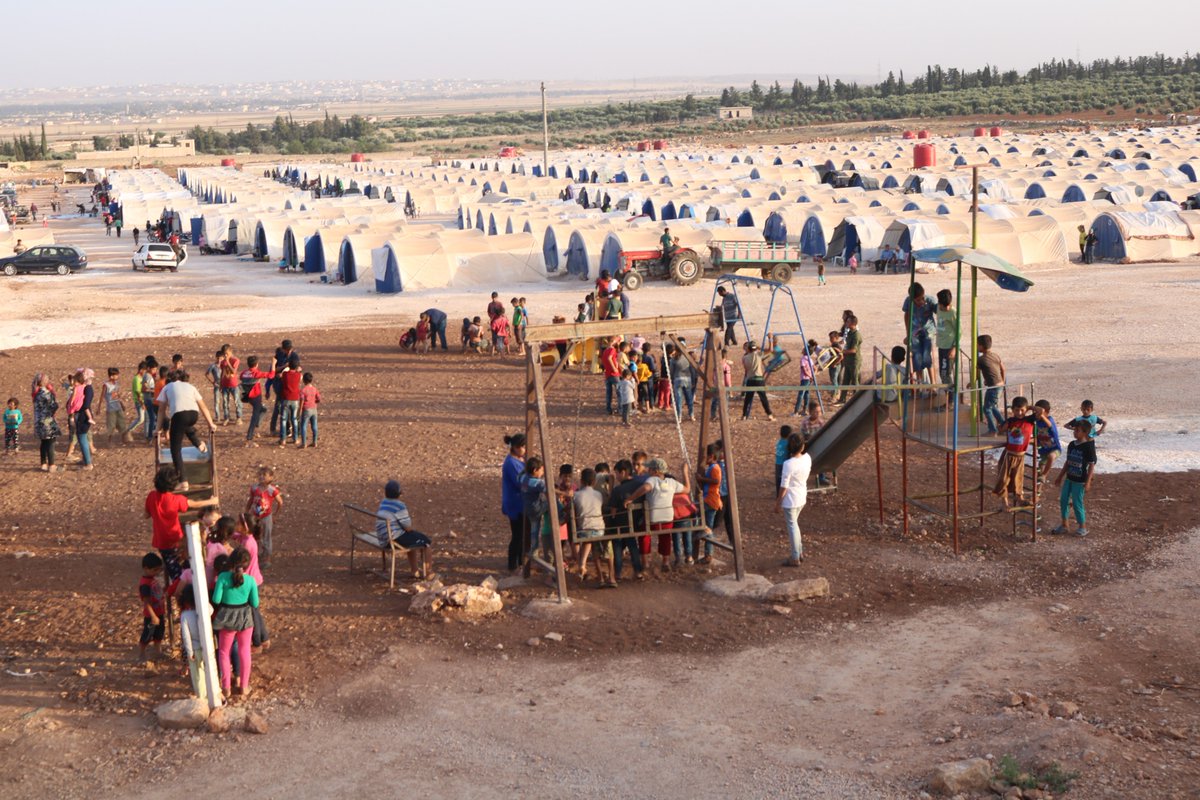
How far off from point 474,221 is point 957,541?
36.7 meters

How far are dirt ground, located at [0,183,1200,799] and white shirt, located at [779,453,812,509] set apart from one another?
64cm

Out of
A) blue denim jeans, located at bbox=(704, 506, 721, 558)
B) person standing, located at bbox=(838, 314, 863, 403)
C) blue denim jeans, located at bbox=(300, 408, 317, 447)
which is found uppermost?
person standing, located at bbox=(838, 314, 863, 403)

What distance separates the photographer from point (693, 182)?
60938mm

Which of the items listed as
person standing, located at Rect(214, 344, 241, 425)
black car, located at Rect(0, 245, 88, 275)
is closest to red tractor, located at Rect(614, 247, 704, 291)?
person standing, located at Rect(214, 344, 241, 425)

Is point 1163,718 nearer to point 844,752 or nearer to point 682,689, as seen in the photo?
point 844,752

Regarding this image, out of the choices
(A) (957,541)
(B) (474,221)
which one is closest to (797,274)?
(B) (474,221)

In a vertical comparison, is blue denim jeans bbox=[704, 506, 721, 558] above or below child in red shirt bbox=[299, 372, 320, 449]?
below

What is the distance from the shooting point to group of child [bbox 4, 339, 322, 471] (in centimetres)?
1602

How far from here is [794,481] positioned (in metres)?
11.7

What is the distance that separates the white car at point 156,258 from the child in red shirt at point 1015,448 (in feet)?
101

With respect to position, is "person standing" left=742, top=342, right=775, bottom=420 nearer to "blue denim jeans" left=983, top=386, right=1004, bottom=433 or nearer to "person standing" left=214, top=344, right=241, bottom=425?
"blue denim jeans" left=983, top=386, right=1004, bottom=433

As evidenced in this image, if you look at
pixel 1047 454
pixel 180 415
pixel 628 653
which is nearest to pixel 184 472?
pixel 180 415

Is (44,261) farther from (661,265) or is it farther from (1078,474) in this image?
(1078,474)

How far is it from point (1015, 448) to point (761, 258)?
1864cm
